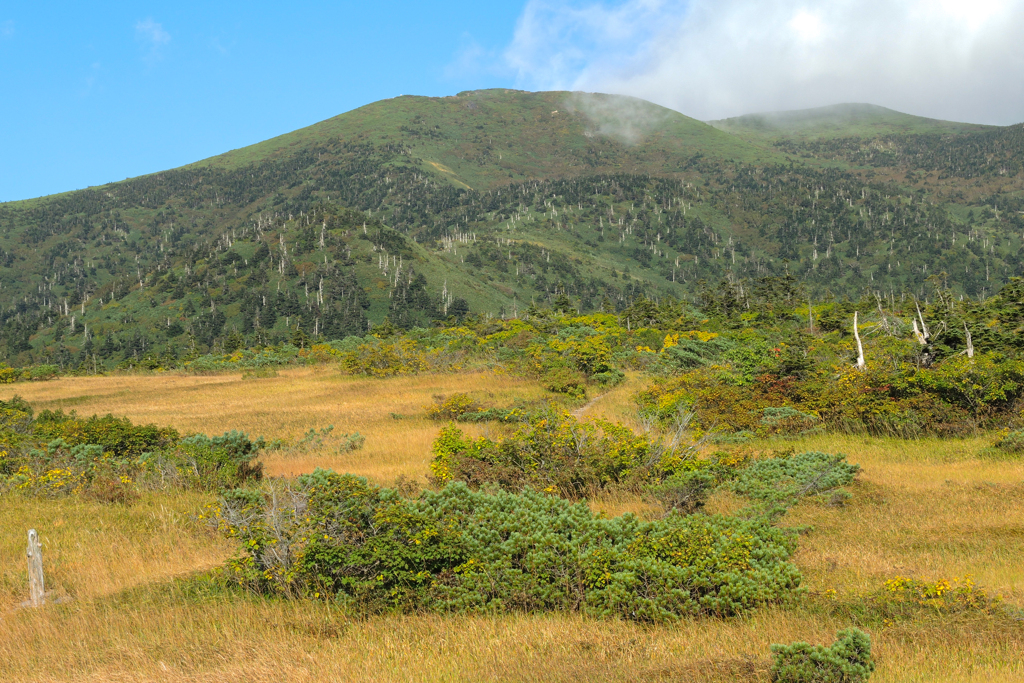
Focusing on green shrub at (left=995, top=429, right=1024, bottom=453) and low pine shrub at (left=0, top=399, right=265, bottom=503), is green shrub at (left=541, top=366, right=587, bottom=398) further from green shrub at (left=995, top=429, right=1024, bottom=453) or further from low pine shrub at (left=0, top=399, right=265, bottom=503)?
green shrub at (left=995, top=429, right=1024, bottom=453)

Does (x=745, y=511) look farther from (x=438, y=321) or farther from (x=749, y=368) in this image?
(x=438, y=321)

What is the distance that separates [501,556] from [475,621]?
2.54 ft

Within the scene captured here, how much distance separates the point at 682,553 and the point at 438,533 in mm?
2446

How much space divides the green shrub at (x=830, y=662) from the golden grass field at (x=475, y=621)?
269mm

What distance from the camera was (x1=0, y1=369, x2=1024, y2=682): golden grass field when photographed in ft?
16.1

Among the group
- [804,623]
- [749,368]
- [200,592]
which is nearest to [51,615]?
[200,592]

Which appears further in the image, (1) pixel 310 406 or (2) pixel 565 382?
(1) pixel 310 406

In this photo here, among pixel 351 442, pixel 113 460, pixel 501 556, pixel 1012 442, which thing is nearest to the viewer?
pixel 501 556

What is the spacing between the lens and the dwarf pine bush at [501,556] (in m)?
6.07

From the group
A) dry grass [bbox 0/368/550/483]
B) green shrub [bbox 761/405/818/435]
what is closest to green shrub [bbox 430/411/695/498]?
dry grass [bbox 0/368/550/483]

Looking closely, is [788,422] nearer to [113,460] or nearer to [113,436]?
[113,460]

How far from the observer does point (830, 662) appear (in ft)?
14.1

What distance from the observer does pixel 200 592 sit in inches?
273

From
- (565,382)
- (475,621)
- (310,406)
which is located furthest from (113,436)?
(565,382)
